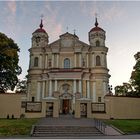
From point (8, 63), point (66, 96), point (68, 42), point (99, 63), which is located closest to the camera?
point (8, 63)

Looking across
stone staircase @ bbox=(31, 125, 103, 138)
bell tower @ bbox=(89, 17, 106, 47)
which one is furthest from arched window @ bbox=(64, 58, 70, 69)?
stone staircase @ bbox=(31, 125, 103, 138)

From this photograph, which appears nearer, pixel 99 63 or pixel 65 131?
pixel 65 131

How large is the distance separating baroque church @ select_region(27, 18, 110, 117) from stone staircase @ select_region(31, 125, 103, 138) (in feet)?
64.0

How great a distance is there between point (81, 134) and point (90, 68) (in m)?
26.1

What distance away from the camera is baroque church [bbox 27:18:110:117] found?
1614 inches

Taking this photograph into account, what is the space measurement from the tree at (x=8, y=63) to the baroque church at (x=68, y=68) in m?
7.07

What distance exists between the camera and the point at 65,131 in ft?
60.7

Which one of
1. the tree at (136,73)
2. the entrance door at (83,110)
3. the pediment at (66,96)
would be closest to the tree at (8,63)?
the pediment at (66,96)

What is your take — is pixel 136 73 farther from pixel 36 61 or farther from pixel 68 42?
pixel 36 61

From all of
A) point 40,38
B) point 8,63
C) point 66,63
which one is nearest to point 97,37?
point 66,63

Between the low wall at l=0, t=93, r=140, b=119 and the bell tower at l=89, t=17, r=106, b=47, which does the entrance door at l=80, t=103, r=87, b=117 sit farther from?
the bell tower at l=89, t=17, r=106, b=47

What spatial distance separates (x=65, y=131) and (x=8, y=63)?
17.9 metres

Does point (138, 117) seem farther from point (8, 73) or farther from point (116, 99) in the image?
point (8, 73)

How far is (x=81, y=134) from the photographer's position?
17.8 metres
